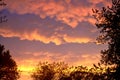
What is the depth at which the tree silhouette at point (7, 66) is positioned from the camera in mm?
90625

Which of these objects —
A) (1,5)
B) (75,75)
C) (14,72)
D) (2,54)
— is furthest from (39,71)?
(1,5)

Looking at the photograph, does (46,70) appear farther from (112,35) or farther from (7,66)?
(112,35)

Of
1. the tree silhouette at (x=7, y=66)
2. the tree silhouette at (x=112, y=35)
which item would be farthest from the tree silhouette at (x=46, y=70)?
the tree silhouette at (x=112, y=35)

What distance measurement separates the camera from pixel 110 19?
39.1 m

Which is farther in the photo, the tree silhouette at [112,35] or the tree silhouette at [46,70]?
the tree silhouette at [46,70]

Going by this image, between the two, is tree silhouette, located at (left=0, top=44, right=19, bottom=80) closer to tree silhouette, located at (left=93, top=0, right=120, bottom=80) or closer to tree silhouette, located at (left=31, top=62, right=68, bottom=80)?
tree silhouette, located at (left=31, top=62, right=68, bottom=80)

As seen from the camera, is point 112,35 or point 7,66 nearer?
point 112,35

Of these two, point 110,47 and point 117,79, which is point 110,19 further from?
point 117,79

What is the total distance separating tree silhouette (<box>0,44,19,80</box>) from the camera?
3568 inches

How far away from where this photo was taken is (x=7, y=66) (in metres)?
93.9

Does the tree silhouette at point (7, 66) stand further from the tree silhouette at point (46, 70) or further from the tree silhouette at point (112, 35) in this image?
the tree silhouette at point (112, 35)

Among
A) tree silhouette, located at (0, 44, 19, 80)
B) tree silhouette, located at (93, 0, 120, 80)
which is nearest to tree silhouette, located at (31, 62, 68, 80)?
tree silhouette, located at (0, 44, 19, 80)

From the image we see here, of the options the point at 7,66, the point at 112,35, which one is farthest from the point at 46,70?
the point at 112,35

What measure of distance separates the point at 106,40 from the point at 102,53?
1.64 metres
